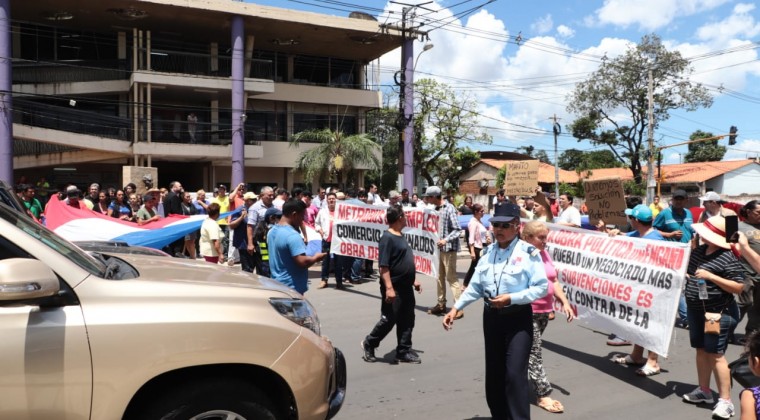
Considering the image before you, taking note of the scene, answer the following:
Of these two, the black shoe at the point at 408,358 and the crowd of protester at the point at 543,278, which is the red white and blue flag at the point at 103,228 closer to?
the crowd of protester at the point at 543,278

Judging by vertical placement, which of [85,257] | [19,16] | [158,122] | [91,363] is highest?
[19,16]

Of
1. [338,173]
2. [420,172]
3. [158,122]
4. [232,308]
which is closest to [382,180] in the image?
[420,172]

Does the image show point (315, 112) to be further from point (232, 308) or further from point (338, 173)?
point (232, 308)

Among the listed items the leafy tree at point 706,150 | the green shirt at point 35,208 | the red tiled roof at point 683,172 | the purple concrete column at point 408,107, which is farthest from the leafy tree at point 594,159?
the green shirt at point 35,208

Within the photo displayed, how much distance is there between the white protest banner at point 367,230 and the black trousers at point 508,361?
4894mm

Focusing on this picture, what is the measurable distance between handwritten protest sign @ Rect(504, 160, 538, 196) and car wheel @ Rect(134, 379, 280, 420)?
9.39 meters

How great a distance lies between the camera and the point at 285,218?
A: 17.8 feet

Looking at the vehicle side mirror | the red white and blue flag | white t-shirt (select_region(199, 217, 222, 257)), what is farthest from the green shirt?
the vehicle side mirror

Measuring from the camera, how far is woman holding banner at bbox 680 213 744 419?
470 cm

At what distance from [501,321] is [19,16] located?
3103 cm

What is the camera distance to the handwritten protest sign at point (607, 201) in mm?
8225

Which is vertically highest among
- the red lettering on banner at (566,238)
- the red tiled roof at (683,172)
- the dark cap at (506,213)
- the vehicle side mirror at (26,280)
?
the red tiled roof at (683,172)

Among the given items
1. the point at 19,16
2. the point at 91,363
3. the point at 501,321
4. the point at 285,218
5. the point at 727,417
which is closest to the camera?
the point at 91,363

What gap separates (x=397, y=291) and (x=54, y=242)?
3.69 meters
